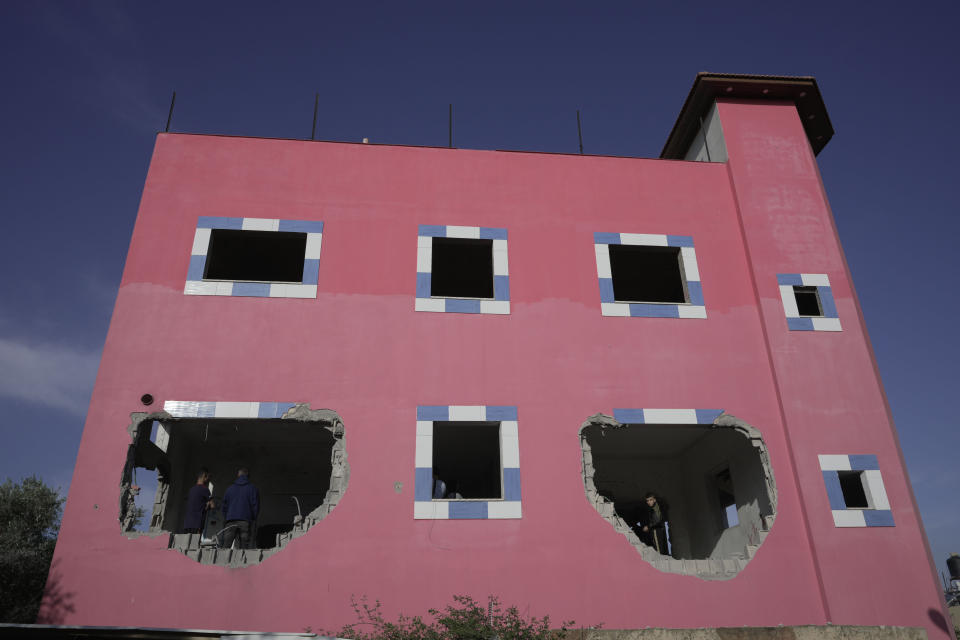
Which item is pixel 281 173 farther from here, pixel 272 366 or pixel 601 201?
pixel 601 201

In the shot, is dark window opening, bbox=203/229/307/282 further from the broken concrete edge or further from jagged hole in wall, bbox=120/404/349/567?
the broken concrete edge

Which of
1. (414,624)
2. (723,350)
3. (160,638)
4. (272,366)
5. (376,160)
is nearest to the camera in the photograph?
(160,638)

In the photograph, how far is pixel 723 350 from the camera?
11.5m

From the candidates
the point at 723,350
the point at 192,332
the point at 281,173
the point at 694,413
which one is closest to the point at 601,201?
the point at 723,350

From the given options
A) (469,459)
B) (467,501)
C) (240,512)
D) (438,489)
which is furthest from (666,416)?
(240,512)

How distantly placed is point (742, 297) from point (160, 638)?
1003 centimetres

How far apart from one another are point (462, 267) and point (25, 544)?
20.9 metres

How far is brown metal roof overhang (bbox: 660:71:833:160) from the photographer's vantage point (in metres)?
13.5

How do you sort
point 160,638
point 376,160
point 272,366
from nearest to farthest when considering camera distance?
1. point 160,638
2. point 272,366
3. point 376,160

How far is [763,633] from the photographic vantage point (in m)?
9.21

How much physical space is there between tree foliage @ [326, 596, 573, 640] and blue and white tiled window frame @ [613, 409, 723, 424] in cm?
321

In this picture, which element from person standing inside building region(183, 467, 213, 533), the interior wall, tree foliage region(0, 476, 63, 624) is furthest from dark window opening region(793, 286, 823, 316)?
tree foliage region(0, 476, 63, 624)

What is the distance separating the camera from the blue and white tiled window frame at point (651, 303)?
1174 centimetres

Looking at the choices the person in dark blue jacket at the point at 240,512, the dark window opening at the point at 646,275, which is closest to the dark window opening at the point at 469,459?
the person in dark blue jacket at the point at 240,512
